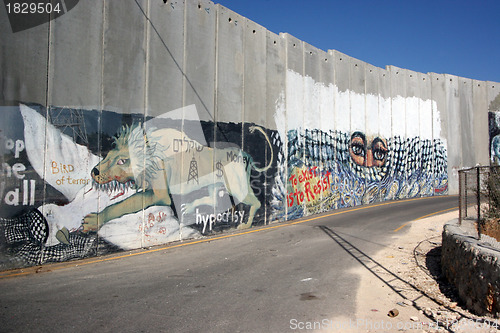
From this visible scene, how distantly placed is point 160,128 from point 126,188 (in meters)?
2.10

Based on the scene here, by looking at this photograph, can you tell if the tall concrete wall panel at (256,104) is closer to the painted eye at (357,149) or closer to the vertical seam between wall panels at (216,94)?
the vertical seam between wall panels at (216,94)

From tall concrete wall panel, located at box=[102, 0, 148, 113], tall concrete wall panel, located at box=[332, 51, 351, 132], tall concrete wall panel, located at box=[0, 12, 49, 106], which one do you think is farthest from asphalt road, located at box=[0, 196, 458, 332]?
tall concrete wall panel, located at box=[332, 51, 351, 132]

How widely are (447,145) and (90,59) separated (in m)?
25.3

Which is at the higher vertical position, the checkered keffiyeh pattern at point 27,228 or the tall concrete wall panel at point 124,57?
the tall concrete wall panel at point 124,57

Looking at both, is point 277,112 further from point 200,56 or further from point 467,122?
point 467,122

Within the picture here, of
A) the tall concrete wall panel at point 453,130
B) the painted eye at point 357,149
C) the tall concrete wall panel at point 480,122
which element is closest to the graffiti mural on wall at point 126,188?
the painted eye at point 357,149

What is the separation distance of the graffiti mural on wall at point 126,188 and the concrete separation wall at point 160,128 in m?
0.03

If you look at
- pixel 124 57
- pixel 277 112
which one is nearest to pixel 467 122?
pixel 277 112

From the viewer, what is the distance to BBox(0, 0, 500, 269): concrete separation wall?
28.6 feet

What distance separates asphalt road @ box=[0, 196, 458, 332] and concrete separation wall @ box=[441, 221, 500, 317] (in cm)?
182

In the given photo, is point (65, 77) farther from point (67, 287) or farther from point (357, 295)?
point (357, 295)

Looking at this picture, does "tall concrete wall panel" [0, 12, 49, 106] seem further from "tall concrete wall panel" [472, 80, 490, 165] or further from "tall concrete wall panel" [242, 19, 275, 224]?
"tall concrete wall panel" [472, 80, 490, 165]

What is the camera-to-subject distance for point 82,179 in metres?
9.52

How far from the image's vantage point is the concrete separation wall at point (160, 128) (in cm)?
870
